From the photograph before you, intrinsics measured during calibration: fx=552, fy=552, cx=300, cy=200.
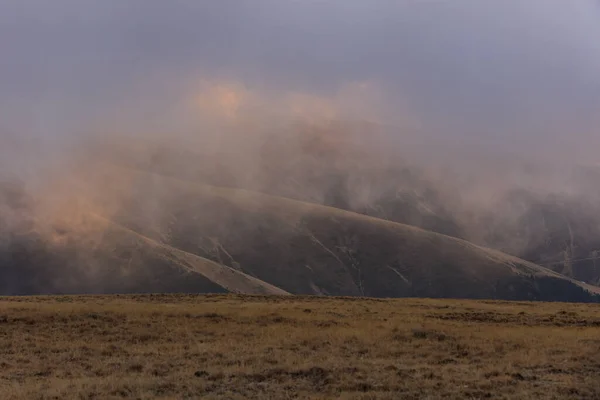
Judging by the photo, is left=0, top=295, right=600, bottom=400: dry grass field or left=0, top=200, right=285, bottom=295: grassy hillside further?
left=0, top=200, right=285, bottom=295: grassy hillside

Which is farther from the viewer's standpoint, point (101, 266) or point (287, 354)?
point (101, 266)

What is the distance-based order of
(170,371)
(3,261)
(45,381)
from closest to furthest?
1. (45,381)
2. (170,371)
3. (3,261)

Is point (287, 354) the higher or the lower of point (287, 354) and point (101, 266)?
the lower

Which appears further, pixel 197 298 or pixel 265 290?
pixel 265 290

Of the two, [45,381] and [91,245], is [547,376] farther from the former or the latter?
[91,245]

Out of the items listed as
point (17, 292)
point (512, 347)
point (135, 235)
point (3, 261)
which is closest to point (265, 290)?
point (135, 235)

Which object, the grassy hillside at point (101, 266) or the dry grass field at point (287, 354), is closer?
the dry grass field at point (287, 354)

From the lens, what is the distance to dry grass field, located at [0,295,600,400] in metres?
17.3

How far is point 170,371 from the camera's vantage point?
20219 mm

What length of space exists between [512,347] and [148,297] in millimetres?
36957

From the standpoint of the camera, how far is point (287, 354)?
23172 mm

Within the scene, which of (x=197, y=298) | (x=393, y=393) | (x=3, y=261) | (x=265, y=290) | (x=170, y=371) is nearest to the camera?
(x=393, y=393)

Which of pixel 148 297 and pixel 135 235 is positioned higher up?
pixel 135 235

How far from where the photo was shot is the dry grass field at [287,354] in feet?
56.7
